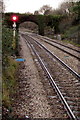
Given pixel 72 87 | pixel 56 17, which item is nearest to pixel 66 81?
pixel 72 87

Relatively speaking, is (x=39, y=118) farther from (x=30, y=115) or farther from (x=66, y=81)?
(x=66, y=81)

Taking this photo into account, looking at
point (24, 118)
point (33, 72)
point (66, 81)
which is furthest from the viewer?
point (33, 72)

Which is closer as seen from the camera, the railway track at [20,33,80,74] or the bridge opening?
the railway track at [20,33,80,74]

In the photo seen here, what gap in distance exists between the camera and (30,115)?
22.9 ft

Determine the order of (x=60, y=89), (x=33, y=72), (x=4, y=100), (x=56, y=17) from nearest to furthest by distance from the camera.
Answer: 1. (x=4, y=100)
2. (x=60, y=89)
3. (x=33, y=72)
4. (x=56, y=17)

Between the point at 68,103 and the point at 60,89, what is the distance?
164 centimetres

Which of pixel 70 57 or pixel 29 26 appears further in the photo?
pixel 29 26

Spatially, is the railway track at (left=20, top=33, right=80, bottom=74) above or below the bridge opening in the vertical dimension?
below

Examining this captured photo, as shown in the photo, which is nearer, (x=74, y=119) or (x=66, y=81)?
(x=74, y=119)

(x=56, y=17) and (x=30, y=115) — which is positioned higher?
(x=56, y=17)

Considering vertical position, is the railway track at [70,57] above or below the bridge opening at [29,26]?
below

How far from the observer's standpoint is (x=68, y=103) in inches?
303

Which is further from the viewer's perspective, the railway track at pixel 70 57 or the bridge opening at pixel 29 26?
the bridge opening at pixel 29 26

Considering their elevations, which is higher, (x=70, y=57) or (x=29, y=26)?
(x=29, y=26)
